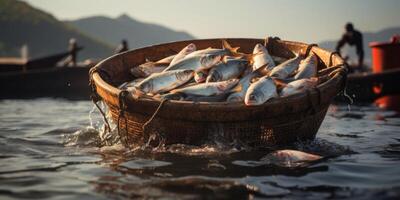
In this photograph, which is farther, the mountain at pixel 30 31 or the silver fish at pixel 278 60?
the mountain at pixel 30 31

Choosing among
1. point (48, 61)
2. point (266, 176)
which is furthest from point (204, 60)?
point (48, 61)

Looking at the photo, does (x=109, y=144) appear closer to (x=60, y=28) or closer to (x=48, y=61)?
(x=48, y=61)

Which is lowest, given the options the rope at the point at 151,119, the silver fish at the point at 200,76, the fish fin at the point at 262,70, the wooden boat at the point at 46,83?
the wooden boat at the point at 46,83

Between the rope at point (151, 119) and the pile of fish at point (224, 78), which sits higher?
the pile of fish at point (224, 78)

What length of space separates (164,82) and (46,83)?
1434 cm

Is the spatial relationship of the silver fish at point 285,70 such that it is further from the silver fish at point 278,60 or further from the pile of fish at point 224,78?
the silver fish at point 278,60

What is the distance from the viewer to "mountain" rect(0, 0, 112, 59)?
393 ft

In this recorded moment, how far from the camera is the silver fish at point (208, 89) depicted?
650 centimetres

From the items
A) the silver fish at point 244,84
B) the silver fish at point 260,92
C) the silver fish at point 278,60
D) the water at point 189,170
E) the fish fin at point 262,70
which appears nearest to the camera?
the water at point 189,170

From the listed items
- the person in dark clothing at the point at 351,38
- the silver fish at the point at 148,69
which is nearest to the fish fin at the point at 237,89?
the silver fish at the point at 148,69

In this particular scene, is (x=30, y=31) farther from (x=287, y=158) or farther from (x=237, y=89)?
(x=287, y=158)

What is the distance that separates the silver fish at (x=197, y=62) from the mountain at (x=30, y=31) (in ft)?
357

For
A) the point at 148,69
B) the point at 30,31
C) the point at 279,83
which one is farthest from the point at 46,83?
the point at 30,31

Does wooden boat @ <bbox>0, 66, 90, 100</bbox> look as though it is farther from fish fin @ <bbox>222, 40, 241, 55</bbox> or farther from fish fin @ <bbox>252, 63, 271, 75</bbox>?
fish fin @ <bbox>252, 63, 271, 75</bbox>
